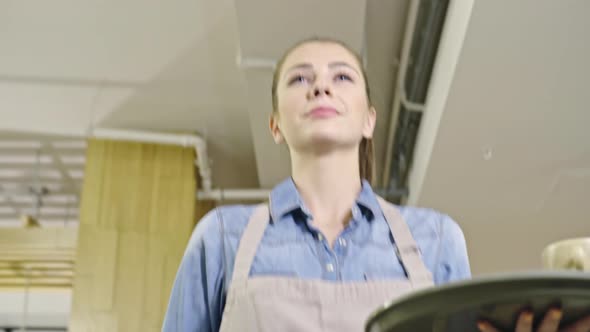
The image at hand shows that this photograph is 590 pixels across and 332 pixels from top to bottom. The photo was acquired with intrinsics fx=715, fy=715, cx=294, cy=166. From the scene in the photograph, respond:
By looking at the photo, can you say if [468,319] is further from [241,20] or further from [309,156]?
[241,20]

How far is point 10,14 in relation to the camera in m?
2.97

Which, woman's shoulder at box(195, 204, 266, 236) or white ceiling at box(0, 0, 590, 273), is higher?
white ceiling at box(0, 0, 590, 273)

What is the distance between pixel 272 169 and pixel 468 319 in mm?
3176

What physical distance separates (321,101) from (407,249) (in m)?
0.27

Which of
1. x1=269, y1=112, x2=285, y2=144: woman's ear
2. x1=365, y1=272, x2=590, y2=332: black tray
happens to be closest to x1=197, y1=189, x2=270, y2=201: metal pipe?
x1=269, y1=112, x2=285, y2=144: woman's ear

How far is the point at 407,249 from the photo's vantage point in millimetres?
1027

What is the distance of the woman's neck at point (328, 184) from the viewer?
112 centimetres

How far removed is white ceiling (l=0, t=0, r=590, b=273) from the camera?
97.7 inches

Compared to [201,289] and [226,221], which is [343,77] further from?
[201,289]

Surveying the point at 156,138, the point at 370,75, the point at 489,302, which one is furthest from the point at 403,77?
the point at 489,302

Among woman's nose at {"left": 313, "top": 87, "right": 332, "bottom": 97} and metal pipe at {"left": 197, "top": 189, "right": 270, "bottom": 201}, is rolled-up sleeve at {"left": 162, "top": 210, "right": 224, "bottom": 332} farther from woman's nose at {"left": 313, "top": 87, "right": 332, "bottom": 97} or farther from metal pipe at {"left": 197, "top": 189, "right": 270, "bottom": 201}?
metal pipe at {"left": 197, "top": 189, "right": 270, "bottom": 201}

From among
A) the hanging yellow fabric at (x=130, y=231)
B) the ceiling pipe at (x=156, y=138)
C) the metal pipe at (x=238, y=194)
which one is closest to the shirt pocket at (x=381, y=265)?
the hanging yellow fabric at (x=130, y=231)

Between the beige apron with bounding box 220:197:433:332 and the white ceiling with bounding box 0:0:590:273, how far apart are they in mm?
1470

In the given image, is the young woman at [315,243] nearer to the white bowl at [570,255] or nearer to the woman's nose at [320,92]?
the woman's nose at [320,92]
